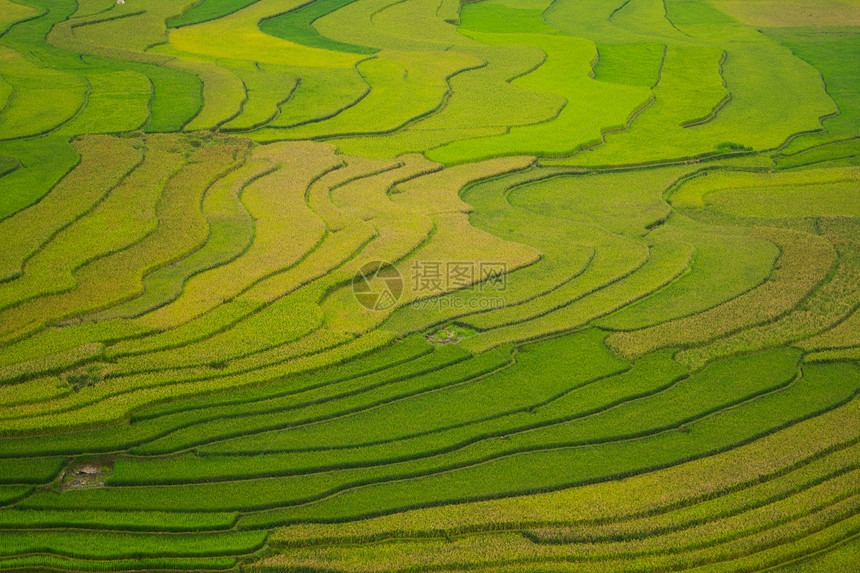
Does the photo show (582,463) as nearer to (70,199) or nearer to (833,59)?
(70,199)

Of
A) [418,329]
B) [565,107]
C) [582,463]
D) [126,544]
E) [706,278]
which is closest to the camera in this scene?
[126,544]

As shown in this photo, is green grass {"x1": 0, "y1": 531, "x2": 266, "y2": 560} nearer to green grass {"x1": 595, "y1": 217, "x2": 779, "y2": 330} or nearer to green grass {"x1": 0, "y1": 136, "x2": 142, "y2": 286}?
green grass {"x1": 0, "y1": 136, "x2": 142, "y2": 286}

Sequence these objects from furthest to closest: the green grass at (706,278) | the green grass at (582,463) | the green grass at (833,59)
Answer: the green grass at (833,59) < the green grass at (706,278) < the green grass at (582,463)

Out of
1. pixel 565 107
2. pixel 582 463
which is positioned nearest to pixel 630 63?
pixel 565 107

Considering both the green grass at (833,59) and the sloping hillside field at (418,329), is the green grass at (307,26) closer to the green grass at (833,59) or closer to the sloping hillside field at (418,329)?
the sloping hillside field at (418,329)

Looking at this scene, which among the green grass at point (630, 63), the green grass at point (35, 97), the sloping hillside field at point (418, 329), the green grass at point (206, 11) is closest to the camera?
the sloping hillside field at point (418, 329)

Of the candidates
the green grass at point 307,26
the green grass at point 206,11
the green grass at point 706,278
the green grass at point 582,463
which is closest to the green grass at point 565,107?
the green grass at point 706,278

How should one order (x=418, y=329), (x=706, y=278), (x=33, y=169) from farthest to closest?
(x=33, y=169) < (x=706, y=278) < (x=418, y=329)

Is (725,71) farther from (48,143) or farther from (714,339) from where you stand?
(48,143)

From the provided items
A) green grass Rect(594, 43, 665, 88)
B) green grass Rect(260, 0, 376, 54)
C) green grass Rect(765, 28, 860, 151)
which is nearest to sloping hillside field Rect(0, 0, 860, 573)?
green grass Rect(765, 28, 860, 151)
